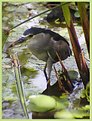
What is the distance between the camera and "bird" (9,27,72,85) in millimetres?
1354

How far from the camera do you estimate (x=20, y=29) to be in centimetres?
137

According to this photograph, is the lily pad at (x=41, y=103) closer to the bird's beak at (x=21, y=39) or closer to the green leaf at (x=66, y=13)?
the bird's beak at (x=21, y=39)

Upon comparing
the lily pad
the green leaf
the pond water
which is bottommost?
the lily pad

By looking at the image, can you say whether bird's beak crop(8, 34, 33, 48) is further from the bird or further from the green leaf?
the green leaf

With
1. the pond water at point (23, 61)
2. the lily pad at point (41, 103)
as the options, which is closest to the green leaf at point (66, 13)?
the pond water at point (23, 61)

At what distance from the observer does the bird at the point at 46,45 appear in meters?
1.35

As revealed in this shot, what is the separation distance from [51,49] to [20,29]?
203 mm

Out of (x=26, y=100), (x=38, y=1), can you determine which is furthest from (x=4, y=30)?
(x=26, y=100)

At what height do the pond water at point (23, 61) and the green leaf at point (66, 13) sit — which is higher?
the green leaf at point (66, 13)

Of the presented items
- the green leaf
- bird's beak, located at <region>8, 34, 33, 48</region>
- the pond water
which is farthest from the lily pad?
the green leaf

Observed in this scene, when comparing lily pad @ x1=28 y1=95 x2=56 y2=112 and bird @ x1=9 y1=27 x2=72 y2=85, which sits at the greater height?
bird @ x1=9 y1=27 x2=72 y2=85

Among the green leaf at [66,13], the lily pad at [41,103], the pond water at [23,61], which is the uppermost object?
the green leaf at [66,13]

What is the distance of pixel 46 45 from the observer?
53.7 inches

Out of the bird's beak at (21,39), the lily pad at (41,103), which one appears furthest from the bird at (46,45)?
the lily pad at (41,103)
